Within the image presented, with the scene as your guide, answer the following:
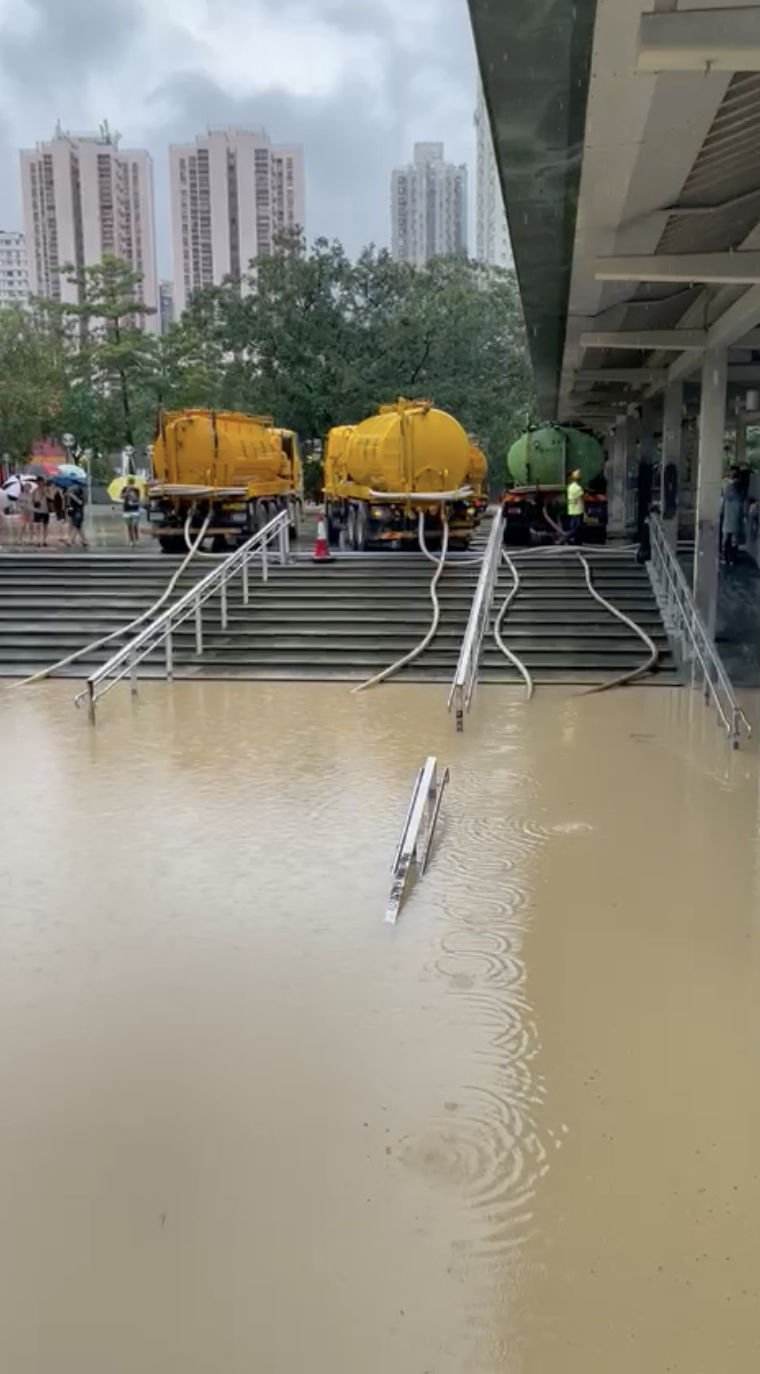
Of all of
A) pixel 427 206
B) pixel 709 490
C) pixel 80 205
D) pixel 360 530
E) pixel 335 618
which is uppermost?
pixel 427 206

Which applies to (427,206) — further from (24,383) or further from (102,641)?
(102,641)

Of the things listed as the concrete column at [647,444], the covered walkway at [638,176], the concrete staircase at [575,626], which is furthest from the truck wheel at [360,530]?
the concrete column at [647,444]

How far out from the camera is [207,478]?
18.9 m

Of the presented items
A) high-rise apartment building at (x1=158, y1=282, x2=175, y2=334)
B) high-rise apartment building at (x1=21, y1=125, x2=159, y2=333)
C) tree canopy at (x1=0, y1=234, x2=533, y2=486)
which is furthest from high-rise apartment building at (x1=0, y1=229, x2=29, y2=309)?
tree canopy at (x1=0, y1=234, x2=533, y2=486)

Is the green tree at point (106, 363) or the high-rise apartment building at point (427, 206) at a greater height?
the high-rise apartment building at point (427, 206)

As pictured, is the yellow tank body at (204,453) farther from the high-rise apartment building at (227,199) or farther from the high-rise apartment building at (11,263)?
the high-rise apartment building at (11,263)

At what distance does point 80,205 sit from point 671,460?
1992 inches

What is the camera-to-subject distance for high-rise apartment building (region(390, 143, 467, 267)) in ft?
292

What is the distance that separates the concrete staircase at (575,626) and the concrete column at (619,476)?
11968 millimetres

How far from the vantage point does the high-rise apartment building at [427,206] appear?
88938mm

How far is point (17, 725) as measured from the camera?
10.9 meters

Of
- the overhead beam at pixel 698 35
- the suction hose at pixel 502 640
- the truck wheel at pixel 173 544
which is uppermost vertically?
the overhead beam at pixel 698 35

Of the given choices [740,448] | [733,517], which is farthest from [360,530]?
[740,448]

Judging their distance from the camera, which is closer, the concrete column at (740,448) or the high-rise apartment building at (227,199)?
the concrete column at (740,448)
